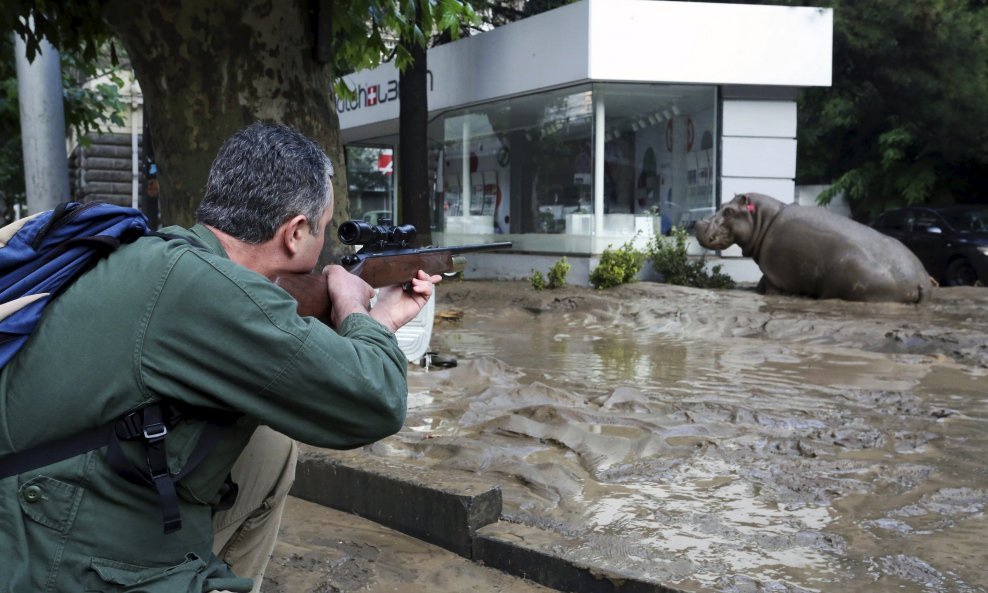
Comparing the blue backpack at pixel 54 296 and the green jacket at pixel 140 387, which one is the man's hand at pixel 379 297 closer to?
the green jacket at pixel 140 387

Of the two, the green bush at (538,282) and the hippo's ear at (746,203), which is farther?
the green bush at (538,282)

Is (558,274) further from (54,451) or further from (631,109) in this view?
(54,451)

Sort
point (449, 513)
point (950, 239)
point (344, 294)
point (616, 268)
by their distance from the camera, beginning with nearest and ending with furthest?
point (344, 294) < point (449, 513) < point (616, 268) < point (950, 239)

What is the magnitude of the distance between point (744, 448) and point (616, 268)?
8.77m

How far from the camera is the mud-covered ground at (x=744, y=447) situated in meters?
3.96

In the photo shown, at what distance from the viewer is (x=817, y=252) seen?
12.8m

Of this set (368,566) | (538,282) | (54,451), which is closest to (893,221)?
(538,282)

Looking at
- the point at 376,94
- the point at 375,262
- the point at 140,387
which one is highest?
the point at 376,94

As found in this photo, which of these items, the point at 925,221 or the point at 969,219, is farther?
the point at 925,221

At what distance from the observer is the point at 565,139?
1691cm

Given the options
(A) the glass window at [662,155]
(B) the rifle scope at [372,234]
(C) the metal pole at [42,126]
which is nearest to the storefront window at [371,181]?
(A) the glass window at [662,155]

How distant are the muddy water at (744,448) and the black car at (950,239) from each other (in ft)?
23.6

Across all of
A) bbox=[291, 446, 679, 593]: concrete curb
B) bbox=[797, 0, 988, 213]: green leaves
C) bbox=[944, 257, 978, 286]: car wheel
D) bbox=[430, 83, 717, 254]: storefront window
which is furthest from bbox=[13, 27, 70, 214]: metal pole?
bbox=[797, 0, 988, 213]: green leaves

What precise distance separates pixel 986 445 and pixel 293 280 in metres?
4.88
